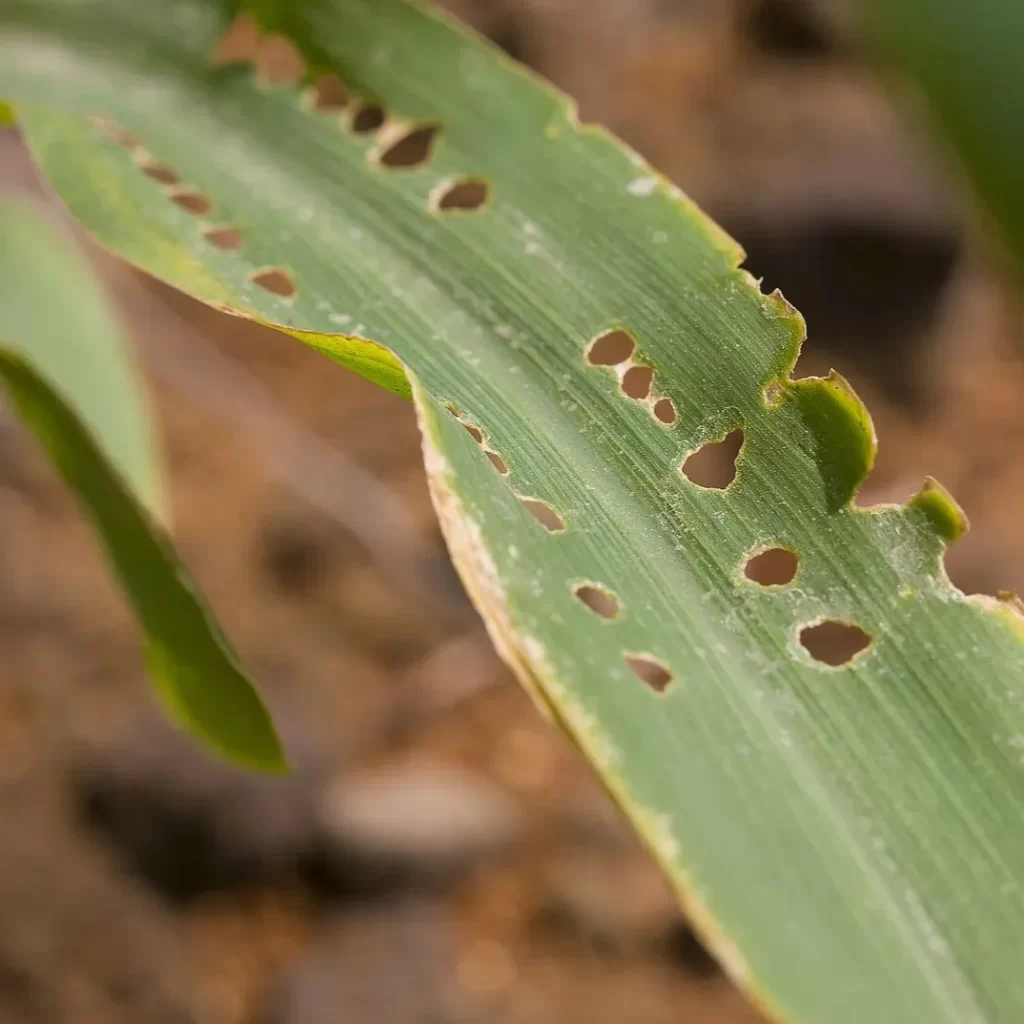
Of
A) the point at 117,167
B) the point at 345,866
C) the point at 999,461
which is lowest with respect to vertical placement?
the point at 345,866

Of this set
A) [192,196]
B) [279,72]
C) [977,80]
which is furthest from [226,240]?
[977,80]

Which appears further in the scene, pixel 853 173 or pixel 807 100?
pixel 807 100

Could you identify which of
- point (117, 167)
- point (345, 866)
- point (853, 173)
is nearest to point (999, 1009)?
point (117, 167)

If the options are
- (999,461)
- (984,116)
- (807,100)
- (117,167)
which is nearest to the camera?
(984,116)

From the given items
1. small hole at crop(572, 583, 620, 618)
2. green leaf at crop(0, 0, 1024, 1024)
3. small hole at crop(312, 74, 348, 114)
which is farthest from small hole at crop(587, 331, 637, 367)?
small hole at crop(312, 74, 348, 114)

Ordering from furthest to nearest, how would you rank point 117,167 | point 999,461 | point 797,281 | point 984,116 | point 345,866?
point 797,281 → point 999,461 → point 345,866 → point 117,167 → point 984,116

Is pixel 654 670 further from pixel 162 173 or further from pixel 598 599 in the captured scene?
pixel 162 173

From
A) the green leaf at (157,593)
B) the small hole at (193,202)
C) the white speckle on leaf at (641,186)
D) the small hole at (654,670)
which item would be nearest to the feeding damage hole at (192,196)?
the small hole at (193,202)

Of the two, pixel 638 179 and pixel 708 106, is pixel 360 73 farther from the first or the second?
pixel 708 106
